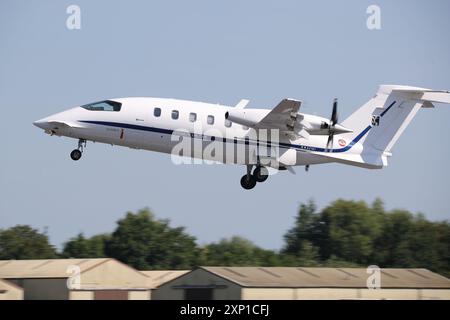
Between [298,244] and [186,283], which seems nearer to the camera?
[186,283]

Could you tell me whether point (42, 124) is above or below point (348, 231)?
above

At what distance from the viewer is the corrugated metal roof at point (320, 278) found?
4200 centimetres

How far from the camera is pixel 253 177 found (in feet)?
139

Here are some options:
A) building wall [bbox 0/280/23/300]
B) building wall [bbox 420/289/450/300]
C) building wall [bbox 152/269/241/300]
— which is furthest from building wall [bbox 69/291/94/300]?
building wall [bbox 420/289/450/300]

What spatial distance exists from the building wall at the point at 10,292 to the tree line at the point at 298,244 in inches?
1181

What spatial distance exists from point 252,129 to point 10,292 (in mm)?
11747

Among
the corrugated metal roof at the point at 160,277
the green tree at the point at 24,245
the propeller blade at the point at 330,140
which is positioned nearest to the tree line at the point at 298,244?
the green tree at the point at 24,245

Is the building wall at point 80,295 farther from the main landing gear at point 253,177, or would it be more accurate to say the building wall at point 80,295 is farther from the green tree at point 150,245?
the green tree at point 150,245

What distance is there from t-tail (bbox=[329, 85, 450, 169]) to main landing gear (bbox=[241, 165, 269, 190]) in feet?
9.74

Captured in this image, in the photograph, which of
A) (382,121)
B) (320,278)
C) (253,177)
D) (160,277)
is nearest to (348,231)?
(160,277)

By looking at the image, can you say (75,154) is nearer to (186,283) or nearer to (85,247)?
(186,283)
